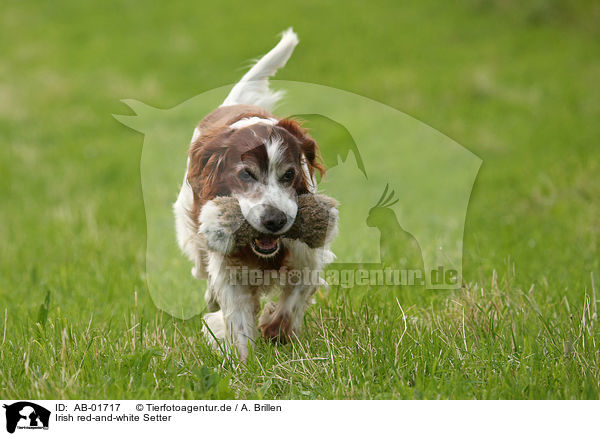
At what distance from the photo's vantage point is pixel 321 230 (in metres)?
3.37

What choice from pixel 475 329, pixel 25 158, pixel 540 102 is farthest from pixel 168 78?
pixel 475 329

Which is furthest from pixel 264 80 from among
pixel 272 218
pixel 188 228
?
pixel 272 218

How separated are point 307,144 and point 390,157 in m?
3.72

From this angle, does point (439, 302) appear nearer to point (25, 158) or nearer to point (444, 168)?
point (444, 168)

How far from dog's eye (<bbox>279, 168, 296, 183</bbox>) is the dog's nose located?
209 millimetres

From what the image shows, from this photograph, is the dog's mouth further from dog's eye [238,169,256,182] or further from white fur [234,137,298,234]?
dog's eye [238,169,256,182]

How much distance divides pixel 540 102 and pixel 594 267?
6.45 meters

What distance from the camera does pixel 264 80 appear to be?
4.65 m

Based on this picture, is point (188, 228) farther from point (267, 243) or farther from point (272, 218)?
point (272, 218)

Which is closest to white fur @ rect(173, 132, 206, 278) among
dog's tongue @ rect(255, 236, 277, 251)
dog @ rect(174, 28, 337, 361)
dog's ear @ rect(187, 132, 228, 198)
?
Result: dog @ rect(174, 28, 337, 361)

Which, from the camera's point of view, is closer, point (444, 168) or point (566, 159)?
point (444, 168)

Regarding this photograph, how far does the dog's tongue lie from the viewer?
130 inches

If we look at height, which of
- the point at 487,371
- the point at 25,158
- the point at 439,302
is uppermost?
the point at 25,158

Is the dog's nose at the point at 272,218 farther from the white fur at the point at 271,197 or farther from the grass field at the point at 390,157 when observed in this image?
the grass field at the point at 390,157
